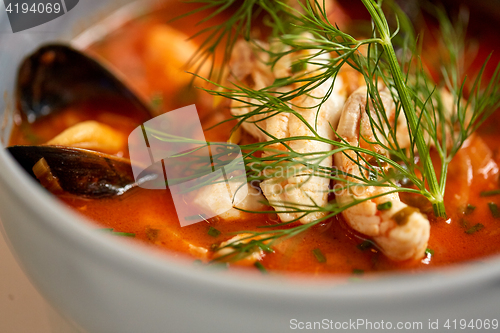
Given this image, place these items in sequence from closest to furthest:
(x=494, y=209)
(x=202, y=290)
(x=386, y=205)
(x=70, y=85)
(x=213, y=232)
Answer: (x=202, y=290) → (x=386, y=205) → (x=213, y=232) → (x=494, y=209) → (x=70, y=85)

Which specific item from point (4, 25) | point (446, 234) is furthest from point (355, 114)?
point (4, 25)

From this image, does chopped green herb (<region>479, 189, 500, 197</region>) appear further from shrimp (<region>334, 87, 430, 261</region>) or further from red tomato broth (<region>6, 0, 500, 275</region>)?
shrimp (<region>334, 87, 430, 261</region>)

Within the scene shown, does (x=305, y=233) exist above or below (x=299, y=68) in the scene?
below

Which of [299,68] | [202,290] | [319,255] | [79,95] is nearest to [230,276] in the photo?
[202,290]

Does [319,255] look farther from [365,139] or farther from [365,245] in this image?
[365,139]

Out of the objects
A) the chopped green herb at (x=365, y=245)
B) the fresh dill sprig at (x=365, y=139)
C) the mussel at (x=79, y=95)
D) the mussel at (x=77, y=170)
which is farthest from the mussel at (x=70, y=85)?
the chopped green herb at (x=365, y=245)

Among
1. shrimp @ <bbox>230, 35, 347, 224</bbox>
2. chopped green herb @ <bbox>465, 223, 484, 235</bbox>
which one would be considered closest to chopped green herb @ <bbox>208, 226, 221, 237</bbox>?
shrimp @ <bbox>230, 35, 347, 224</bbox>
